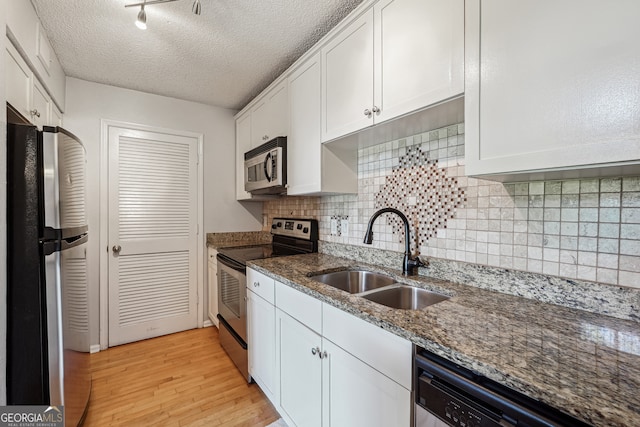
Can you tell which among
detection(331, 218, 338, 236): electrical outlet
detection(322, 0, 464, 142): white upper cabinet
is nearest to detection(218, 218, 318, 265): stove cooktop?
detection(331, 218, 338, 236): electrical outlet

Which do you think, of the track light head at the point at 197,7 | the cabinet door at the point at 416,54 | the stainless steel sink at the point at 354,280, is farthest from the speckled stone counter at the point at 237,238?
the cabinet door at the point at 416,54

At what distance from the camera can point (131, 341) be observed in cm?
263

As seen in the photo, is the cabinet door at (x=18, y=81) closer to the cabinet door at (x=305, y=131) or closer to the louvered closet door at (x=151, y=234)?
the louvered closet door at (x=151, y=234)

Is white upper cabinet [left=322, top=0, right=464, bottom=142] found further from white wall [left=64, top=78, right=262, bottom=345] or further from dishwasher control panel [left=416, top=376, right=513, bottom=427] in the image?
white wall [left=64, top=78, right=262, bottom=345]

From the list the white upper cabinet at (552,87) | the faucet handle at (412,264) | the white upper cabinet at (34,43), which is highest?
the white upper cabinet at (34,43)

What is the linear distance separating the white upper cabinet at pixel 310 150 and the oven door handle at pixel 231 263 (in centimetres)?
66

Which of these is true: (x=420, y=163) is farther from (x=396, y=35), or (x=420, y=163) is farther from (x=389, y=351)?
(x=389, y=351)

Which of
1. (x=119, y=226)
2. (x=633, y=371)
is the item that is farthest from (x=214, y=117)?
(x=633, y=371)

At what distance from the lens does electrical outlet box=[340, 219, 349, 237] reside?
6.76 feet

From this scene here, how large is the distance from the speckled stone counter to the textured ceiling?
58.8 inches

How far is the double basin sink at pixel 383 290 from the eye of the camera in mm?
1323

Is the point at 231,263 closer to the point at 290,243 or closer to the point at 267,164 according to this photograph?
the point at 290,243

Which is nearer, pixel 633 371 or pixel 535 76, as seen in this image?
pixel 633 371

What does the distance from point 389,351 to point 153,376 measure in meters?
2.05
